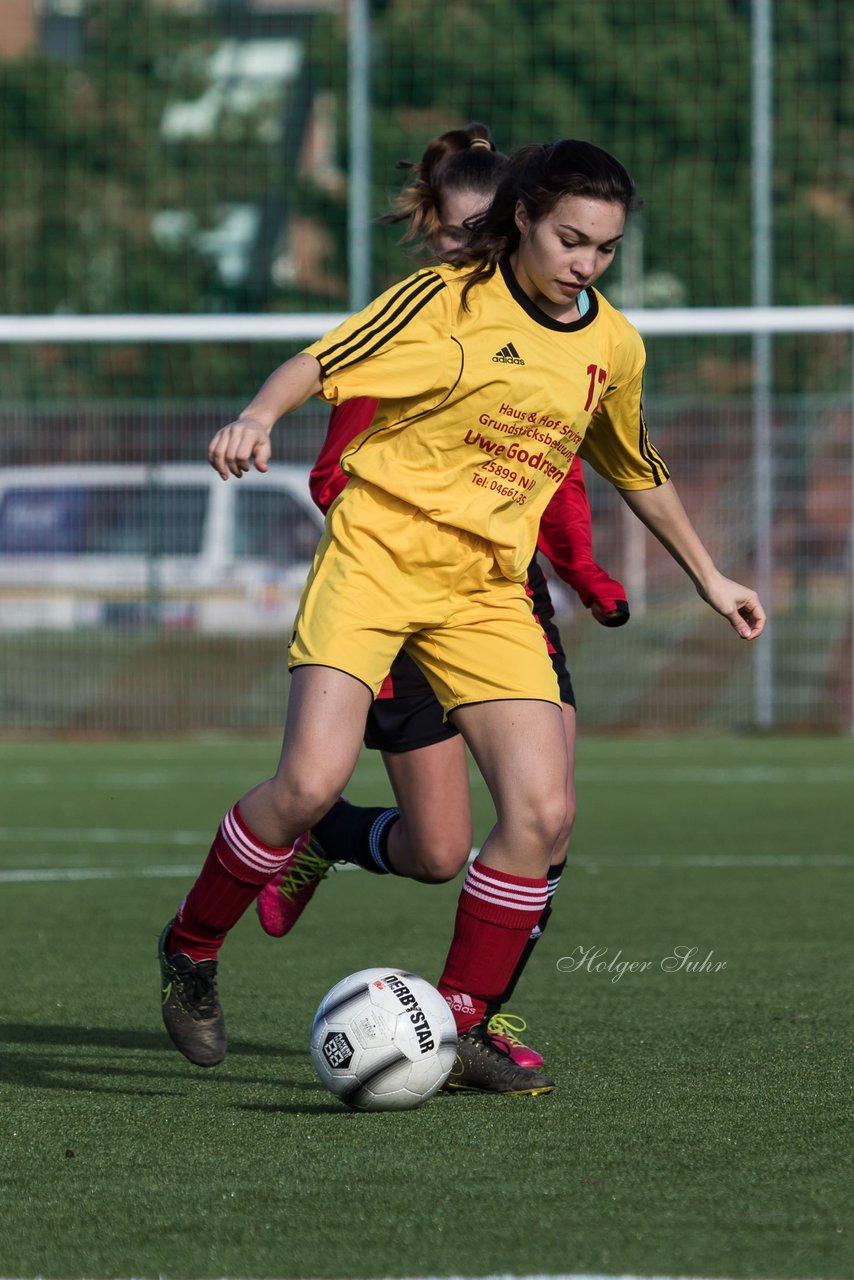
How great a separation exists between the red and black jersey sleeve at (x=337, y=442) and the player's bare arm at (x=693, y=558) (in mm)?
690

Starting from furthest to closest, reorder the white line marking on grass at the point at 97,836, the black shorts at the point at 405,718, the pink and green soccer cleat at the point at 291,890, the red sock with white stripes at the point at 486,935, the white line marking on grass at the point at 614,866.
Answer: the white line marking on grass at the point at 97,836 < the white line marking on grass at the point at 614,866 < the pink and green soccer cleat at the point at 291,890 < the black shorts at the point at 405,718 < the red sock with white stripes at the point at 486,935

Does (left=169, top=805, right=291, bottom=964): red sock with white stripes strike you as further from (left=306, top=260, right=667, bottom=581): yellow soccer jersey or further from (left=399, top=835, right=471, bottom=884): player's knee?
(left=306, top=260, right=667, bottom=581): yellow soccer jersey

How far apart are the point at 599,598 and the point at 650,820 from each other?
4923mm

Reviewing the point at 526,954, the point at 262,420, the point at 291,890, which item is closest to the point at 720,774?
the point at 291,890

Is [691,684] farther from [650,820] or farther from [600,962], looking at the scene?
[600,962]

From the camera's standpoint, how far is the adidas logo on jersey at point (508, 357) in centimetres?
390

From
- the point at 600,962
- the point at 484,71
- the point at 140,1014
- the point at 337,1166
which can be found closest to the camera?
the point at 337,1166

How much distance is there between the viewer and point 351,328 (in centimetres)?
386

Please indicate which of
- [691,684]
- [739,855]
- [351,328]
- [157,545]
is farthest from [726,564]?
[351,328]

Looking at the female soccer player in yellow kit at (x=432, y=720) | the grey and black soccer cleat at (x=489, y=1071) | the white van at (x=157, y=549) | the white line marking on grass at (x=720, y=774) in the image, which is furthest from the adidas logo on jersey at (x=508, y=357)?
the white van at (x=157, y=549)

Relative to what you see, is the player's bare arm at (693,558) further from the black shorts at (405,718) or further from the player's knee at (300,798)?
the player's knee at (300,798)

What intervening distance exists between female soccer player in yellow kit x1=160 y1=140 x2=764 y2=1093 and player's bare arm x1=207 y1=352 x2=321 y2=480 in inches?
0.6

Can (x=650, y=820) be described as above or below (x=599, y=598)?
below

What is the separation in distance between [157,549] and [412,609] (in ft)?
36.8
